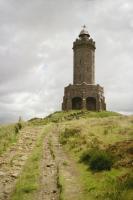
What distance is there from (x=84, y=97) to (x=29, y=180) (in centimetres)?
4858

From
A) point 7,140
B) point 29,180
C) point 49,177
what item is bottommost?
point 29,180

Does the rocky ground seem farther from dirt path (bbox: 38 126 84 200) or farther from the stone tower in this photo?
the stone tower

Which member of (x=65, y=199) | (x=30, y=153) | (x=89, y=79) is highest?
(x=89, y=79)

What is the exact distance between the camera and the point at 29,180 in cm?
1666

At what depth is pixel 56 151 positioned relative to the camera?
2438cm

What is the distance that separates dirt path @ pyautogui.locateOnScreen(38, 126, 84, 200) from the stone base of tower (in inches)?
1568

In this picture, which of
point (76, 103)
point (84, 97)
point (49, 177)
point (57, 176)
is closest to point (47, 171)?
point (49, 177)

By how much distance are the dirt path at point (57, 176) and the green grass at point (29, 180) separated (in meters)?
0.31

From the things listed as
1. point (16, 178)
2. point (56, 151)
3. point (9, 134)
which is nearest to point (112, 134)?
point (56, 151)

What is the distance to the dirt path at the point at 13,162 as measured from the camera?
16.1 meters

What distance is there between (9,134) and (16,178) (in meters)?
14.4

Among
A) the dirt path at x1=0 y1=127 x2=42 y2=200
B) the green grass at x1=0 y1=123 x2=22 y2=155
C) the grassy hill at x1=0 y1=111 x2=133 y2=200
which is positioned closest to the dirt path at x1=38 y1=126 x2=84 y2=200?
the grassy hill at x1=0 y1=111 x2=133 y2=200

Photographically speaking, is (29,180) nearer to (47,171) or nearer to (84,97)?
(47,171)

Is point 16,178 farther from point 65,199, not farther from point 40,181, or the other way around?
point 65,199
